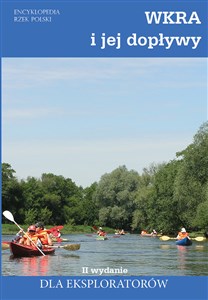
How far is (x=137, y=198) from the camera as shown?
4572 cm

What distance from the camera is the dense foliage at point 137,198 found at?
1227 inches

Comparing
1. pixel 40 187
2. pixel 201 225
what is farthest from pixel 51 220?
pixel 201 225

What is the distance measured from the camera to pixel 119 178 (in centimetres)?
4053

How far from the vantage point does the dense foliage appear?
3116cm

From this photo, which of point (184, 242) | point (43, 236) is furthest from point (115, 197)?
point (43, 236)

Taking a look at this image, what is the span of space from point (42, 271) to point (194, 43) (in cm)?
726

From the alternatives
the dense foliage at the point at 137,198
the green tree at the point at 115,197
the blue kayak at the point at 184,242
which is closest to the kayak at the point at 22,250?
the dense foliage at the point at 137,198

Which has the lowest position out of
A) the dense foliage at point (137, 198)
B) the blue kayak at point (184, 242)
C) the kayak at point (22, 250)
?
the blue kayak at point (184, 242)

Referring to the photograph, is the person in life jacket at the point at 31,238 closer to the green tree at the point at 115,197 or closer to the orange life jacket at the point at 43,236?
the orange life jacket at the point at 43,236

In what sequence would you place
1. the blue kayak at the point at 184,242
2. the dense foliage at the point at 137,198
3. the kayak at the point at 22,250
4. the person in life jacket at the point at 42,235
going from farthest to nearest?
the dense foliage at the point at 137,198 → the blue kayak at the point at 184,242 → the person in life jacket at the point at 42,235 → the kayak at the point at 22,250

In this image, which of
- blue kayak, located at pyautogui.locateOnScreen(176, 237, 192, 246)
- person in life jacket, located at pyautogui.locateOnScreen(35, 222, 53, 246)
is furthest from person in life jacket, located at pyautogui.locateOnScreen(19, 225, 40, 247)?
blue kayak, located at pyautogui.locateOnScreen(176, 237, 192, 246)

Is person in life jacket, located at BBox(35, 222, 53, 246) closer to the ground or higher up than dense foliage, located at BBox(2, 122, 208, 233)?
closer to the ground

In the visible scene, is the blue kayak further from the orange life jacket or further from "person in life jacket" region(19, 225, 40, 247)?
"person in life jacket" region(19, 225, 40, 247)

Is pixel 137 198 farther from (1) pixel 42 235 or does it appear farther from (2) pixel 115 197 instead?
(1) pixel 42 235
